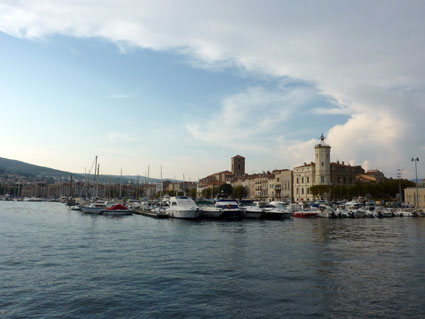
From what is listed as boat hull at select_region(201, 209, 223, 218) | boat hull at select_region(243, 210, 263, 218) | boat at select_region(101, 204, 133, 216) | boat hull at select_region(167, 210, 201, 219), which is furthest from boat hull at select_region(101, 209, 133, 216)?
boat hull at select_region(243, 210, 263, 218)

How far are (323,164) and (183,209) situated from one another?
76225 mm

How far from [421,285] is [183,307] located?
1048cm

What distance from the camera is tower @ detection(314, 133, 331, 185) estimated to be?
115 metres

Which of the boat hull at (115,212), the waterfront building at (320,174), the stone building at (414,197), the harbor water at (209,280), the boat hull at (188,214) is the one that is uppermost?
the waterfront building at (320,174)

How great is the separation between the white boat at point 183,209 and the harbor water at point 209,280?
2298 cm

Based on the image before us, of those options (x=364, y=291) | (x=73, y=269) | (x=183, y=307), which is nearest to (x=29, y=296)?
(x=73, y=269)

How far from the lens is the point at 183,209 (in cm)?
Result: 5094

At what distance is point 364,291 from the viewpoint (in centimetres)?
1452

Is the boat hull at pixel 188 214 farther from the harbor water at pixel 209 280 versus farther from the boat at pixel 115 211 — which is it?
the harbor water at pixel 209 280

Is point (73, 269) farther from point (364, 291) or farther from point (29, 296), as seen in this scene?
point (364, 291)

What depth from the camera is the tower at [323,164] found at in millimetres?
115000

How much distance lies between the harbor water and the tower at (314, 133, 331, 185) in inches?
3562

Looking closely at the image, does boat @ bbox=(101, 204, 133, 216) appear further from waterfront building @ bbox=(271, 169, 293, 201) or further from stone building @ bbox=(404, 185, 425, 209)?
waterfront building @ bbox=(271, 169, 293, 201)

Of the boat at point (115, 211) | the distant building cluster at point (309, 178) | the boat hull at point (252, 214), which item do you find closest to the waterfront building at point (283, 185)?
the distant building cluster at point (309, 178)
